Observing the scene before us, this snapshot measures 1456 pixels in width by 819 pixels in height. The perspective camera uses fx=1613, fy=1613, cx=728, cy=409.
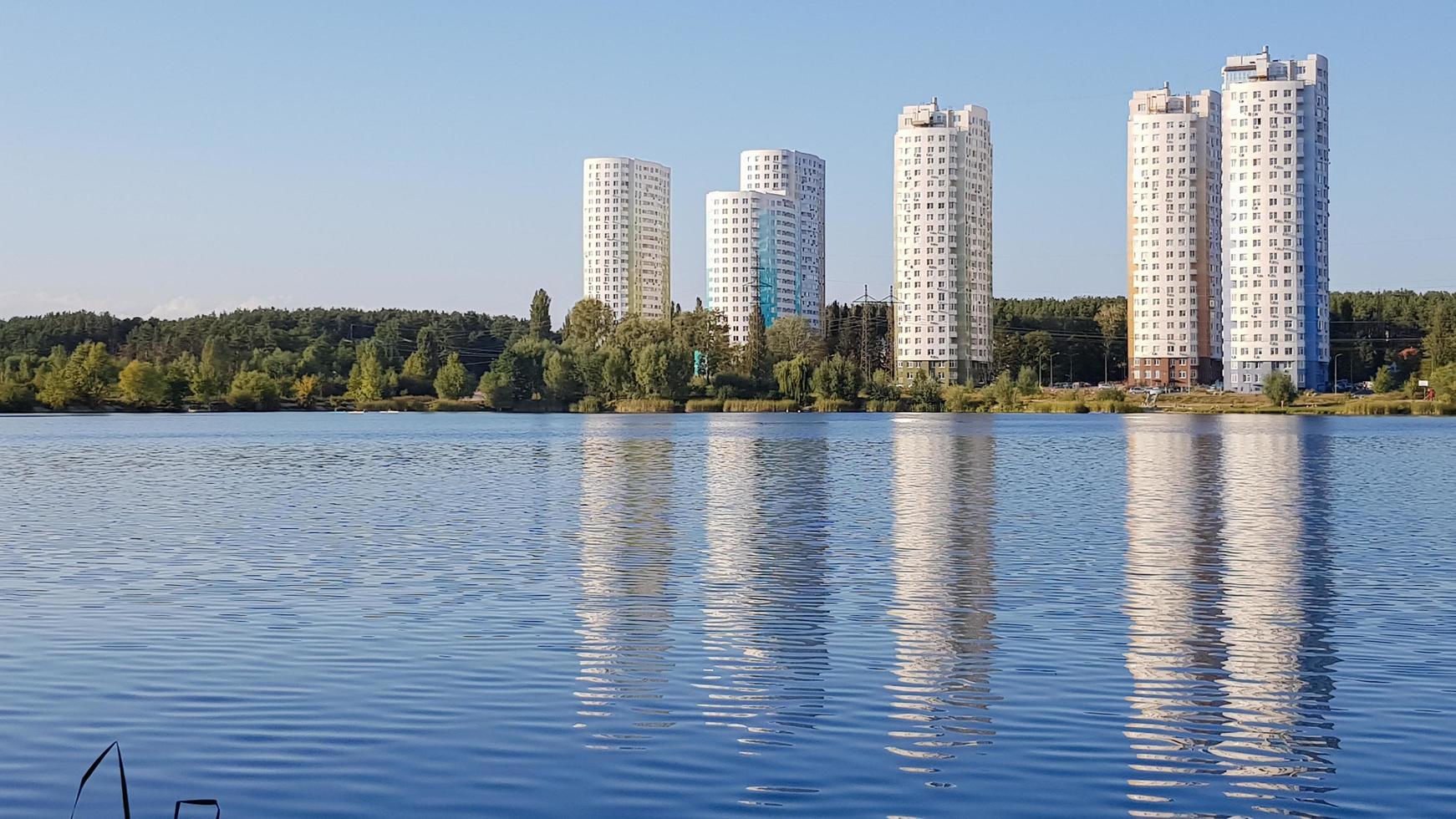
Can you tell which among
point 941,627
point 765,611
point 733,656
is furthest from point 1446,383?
point 733,656

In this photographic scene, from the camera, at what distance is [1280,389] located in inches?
7466

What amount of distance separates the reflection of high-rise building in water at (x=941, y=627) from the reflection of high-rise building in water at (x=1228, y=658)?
1727mm

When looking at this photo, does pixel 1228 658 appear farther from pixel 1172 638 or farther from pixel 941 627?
pixel 941 627

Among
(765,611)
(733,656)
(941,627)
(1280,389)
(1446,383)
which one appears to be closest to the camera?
(733,656)

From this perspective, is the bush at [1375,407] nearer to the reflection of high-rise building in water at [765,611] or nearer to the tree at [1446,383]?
the tree at [1446,383]

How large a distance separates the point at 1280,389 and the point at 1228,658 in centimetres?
17904

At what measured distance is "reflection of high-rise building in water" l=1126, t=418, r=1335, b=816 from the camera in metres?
13.9

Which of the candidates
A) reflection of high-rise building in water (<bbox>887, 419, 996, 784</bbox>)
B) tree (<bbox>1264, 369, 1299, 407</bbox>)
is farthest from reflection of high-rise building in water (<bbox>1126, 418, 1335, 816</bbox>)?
tree (<bbox>1264, 369, 1299, 407</bbox>)

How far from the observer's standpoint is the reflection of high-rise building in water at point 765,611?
16938 millimetres

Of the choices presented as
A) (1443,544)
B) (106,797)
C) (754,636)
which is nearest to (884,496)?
(1443,544)

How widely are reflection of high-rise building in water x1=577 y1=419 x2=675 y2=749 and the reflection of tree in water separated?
708 mm

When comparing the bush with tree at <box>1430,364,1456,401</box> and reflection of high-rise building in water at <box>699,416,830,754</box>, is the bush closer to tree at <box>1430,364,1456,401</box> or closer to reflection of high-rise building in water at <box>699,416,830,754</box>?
tree at <box>1430,364,1456,401</box>

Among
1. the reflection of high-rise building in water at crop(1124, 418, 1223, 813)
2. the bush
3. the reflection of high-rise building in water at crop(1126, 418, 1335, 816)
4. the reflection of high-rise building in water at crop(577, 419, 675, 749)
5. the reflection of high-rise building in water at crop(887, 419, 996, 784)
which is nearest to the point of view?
the reflection of high-rise building in water at crop(1126, 418, 1335, 816)

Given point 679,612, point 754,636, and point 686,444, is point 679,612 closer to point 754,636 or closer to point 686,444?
point 754,636
